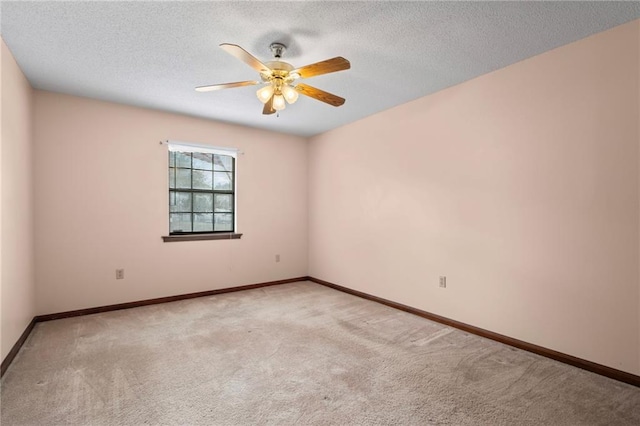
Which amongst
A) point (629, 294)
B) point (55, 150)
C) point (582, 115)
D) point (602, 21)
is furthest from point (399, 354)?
point (55, 150)

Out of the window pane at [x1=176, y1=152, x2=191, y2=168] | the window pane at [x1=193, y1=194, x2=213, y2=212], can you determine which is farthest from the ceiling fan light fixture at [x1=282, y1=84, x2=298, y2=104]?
the window pane at [x1=193, y1=194, x2=213, y2=212]

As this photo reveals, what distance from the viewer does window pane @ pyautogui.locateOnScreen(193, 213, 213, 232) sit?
14.2 ft

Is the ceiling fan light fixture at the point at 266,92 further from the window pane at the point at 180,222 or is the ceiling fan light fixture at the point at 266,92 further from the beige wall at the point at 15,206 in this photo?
the window pane at the point at 180,222

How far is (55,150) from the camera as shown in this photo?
3.34 metres

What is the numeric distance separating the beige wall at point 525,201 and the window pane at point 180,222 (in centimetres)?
245

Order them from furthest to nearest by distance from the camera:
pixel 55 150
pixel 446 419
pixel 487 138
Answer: pixel 55 150, pixel 487 138, pixel 446 419

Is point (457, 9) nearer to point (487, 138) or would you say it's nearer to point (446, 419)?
point (487, 138)

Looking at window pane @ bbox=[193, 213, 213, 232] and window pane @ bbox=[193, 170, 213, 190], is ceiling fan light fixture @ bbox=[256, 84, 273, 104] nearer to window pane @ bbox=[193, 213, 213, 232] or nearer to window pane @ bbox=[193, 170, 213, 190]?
window pane @ bbox=[193, 170, 213, 190]

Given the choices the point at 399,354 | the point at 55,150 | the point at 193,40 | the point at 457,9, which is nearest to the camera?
the point at 457,9

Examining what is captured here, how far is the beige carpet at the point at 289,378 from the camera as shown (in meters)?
1.77

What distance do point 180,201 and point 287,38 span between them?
9.04 ft

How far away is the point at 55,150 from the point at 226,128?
1925 mm

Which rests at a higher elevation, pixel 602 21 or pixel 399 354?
pixel 602 21

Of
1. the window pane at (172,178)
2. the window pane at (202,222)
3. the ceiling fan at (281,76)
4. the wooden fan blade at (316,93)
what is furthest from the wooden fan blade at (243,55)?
the window pane at (202,222)
